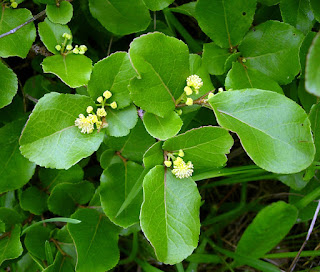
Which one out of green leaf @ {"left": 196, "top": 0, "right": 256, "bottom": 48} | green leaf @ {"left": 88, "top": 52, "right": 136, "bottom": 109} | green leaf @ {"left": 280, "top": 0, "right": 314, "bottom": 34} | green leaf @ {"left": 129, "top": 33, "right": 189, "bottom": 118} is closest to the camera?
green leaf @ {"left": 129, "top": 33, "right": 189, "bottom": 118}

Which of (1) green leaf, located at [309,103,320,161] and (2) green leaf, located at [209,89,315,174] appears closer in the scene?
(2) green leaf, located at [209,89,315,174]

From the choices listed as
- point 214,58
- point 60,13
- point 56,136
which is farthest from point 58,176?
point 214,58

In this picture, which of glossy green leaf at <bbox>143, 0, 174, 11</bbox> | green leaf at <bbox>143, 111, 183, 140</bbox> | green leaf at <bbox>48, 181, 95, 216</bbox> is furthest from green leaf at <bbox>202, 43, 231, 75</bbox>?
green leaf at <bbox>48, 181, 95, 216</bbox>

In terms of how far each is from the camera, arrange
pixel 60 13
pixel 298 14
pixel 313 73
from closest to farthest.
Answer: pixel 313 73 → pixel 60 13 → pixel 298 14

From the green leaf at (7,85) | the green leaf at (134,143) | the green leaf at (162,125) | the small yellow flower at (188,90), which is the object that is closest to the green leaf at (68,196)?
the green leaf at (134,143)

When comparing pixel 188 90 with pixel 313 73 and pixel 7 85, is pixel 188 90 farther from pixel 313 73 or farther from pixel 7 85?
pixel 7 85

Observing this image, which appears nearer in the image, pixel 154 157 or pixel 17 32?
pixel 154 157

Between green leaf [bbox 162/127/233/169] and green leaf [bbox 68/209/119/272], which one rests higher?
green leaf [bbox 162/127/233/169]

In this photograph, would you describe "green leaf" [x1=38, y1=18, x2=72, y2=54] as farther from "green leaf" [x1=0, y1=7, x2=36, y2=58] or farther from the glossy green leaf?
the glossy green leaf
